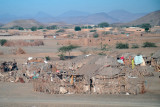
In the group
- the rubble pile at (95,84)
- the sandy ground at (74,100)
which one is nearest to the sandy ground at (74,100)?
the sandy ground at (74,100)

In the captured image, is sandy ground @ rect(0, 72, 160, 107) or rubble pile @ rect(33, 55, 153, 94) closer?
sandy ground @ rect(0, 72, 160, 107)

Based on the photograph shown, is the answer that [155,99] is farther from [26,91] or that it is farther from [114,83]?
[26,91]

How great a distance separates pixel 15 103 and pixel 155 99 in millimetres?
7392

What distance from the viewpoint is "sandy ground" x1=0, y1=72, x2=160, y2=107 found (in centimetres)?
1306

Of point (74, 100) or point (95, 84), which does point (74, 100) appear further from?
point (95, 84)

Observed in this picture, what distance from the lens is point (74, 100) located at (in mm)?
13812

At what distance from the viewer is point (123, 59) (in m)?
23.2

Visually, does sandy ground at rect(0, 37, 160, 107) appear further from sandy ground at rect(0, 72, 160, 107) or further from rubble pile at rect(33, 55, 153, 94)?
rubble pile at rect(33, 55, 153, 94)

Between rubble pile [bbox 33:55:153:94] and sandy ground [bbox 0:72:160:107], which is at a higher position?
rubble pile [bbox 33:55:153:94]

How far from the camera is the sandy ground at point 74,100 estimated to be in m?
13.1

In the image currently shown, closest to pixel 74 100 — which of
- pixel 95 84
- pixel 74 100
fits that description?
pixel 74 100

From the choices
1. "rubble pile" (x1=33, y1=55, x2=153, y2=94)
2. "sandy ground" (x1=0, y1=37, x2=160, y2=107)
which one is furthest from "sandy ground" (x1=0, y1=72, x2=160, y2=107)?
"rubble pile" (x1=33, y1=55, x2=153, y2=94)

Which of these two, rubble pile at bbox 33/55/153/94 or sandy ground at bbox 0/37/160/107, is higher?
rubble pile at bbox 33/55/153/94

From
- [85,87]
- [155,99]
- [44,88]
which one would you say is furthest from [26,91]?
[155,99]
